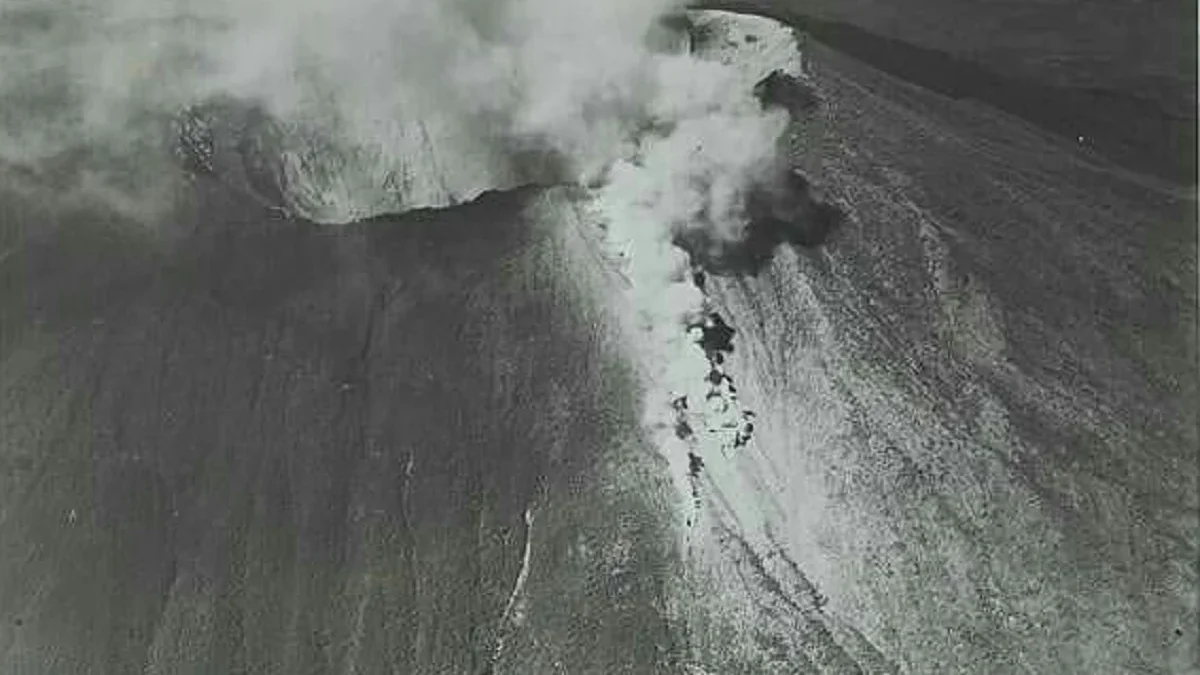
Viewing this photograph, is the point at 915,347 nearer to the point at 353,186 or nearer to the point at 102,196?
the point at 353,186

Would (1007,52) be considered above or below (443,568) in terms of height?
above

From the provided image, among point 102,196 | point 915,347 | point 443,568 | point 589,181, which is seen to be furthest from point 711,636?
point 102,196

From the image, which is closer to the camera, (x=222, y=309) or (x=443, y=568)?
(x=443, y=568)

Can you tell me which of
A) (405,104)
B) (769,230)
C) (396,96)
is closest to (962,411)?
(769,230)

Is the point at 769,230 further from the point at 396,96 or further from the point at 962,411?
the point at 396,96

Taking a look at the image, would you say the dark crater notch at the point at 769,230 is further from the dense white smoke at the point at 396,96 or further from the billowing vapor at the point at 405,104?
the dense white smoke at the point at 396,96

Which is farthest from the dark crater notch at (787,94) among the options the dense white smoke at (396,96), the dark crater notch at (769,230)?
the dark crater notch at (769,230)

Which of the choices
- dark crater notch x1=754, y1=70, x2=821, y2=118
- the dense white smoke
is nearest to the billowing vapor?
the dense white smoke
